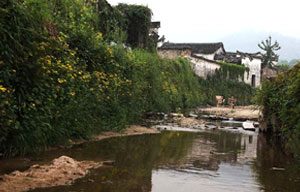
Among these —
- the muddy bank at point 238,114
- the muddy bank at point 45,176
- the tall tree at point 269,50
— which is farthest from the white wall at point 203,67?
the muddy bank at point 45,176

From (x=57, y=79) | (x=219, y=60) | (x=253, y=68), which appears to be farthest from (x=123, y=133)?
(x=253, y=68)

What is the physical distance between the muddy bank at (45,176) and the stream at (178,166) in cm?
→ 16

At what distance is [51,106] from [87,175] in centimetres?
199

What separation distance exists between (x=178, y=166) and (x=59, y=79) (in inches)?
105

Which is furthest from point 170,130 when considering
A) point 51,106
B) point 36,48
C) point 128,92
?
point 36,48

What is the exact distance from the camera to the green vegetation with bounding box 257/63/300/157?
246 inches

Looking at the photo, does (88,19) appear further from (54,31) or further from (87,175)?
(87,175)

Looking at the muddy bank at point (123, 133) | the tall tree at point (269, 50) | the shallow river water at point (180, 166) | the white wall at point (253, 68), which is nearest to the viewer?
the shallow river water at point (180, 166)

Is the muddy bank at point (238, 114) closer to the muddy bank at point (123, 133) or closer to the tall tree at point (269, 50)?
the muddy bank at point (123, 133)

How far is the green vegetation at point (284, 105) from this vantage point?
6.24 meters

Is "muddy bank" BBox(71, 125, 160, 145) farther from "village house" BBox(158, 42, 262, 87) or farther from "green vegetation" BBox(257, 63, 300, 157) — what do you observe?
"village house" BBox(158, 42, 262, 87)

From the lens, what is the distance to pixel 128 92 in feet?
33.8

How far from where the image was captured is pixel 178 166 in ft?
19.0

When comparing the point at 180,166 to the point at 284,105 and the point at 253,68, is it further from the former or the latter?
the point at 253,68
